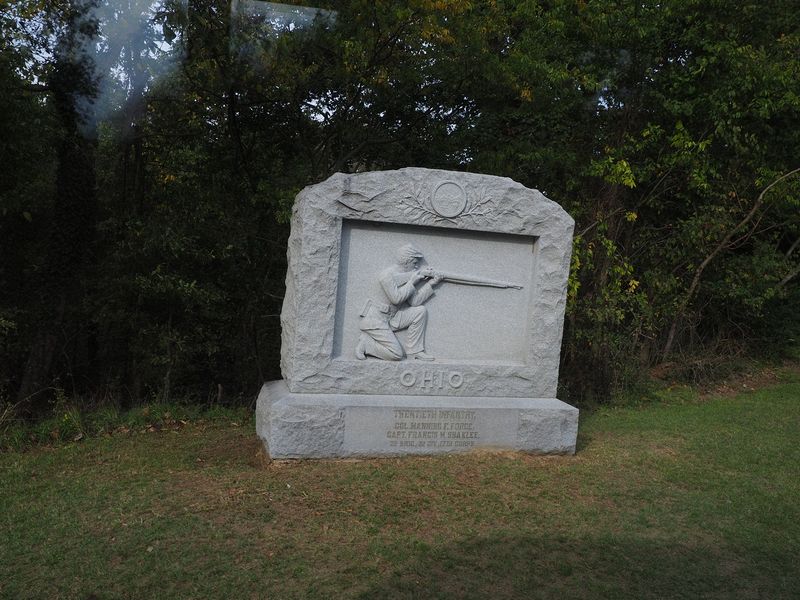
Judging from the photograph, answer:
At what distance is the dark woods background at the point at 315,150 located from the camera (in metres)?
7.84

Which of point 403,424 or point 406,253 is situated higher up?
point 406,253

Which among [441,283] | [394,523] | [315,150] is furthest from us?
[315,150]

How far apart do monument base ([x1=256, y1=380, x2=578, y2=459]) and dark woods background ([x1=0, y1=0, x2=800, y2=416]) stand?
301 cm

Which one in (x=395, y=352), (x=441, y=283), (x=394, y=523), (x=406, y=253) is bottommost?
(x=394, y=523)

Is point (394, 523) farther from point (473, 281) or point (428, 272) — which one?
point (473, 281)

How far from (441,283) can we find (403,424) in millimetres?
1239

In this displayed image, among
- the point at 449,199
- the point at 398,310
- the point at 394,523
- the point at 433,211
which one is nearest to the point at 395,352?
the point at 398,310

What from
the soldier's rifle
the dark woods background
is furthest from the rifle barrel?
the dark woods background

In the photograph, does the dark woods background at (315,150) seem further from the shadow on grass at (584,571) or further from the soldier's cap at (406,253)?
the shadow on grass at (584,571)

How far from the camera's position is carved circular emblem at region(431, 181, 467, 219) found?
5.83 m

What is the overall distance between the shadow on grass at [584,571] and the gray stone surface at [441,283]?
1935mm

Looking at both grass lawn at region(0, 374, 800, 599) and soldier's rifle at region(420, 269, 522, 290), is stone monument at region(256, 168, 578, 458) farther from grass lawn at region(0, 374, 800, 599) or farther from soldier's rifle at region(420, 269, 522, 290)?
grass lawn at region(0, 374, 800, 599)

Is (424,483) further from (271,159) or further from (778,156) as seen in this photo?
(778,156)

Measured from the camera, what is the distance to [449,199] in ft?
19.2
